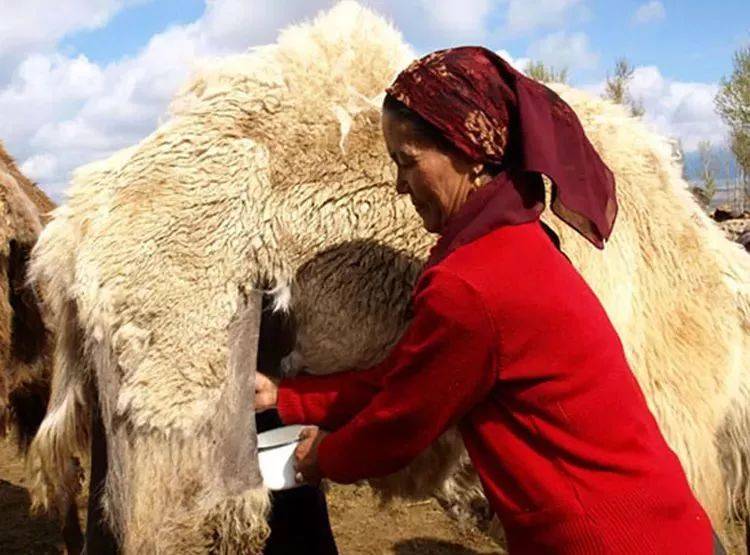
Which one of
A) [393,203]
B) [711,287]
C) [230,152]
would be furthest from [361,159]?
[711,287]

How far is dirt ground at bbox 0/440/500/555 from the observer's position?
5.41 m

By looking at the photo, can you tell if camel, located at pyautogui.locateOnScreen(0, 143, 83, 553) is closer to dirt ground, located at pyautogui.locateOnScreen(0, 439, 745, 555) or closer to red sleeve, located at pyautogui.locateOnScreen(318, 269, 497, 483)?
dirt ground, located at pyautogui.locateOnScreen(0, 439, 745, 555)

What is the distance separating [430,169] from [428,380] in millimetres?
477

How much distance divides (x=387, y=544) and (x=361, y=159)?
358 centimetres

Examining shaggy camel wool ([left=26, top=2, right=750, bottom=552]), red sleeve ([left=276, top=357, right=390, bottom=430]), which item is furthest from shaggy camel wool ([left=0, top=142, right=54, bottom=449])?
red sleeve ([left=276, top=357, right=390, bottom=430])

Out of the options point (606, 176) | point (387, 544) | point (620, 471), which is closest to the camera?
point (620, 471)

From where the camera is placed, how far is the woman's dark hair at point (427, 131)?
70.5 inches

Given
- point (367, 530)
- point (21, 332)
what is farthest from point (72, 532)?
point (367, 530)

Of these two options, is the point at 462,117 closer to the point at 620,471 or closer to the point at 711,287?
the point at 620,471

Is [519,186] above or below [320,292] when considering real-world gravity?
above

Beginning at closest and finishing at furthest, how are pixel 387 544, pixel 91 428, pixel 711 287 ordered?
pixel 711 287 → pixel 91 428 → pixel 387 544

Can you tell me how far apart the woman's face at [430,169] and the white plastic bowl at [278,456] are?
0.84 m

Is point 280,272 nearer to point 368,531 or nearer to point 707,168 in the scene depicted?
point 368,531

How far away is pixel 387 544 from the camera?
546 centimetres
